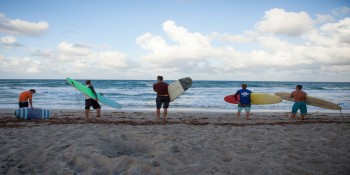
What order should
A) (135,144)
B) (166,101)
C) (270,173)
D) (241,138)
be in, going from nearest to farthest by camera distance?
1. (270,173)
2. (135,144)
3. (241,138)
4. (166,101)

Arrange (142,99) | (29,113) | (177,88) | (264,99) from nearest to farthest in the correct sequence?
1. (29,113)
2. (177,88)
3. (264,99)
4. (142,99)

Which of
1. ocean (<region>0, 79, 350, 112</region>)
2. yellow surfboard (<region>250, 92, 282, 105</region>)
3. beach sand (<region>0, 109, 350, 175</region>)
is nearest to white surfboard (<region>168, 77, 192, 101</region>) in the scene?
yellow surfboard (<region>250, 92, 282, 105</region>)

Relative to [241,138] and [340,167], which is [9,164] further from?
[340,167]

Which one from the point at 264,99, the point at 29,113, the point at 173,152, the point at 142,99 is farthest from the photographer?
the point at 142,99

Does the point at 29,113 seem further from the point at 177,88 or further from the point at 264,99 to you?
the point at 264,99

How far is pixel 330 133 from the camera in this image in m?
5.99

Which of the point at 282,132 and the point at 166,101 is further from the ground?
the point at 166,101

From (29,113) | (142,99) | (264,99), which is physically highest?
(264,99)

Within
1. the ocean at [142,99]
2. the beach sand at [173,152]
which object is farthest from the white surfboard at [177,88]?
the ocean at [142,99]

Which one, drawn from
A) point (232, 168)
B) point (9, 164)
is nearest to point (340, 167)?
point (232, 168)

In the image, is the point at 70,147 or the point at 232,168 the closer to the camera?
the point at 232,168

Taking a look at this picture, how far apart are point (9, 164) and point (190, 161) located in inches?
105

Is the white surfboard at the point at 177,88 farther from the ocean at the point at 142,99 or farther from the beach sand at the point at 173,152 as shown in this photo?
the ocean at the point at 142,99

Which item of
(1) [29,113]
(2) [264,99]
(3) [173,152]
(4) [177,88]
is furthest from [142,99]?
(3) [173,152]
